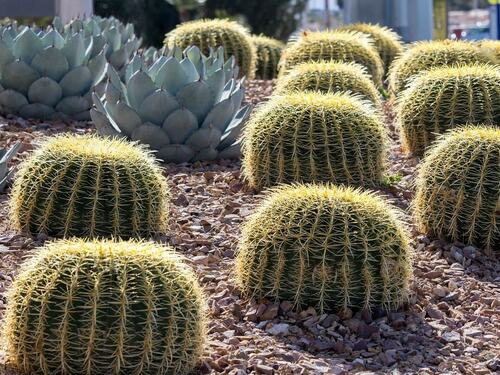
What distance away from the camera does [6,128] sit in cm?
867

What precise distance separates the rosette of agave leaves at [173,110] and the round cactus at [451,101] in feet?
4.10

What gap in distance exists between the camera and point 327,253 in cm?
527

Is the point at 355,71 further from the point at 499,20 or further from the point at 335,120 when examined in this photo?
the point at 499,20

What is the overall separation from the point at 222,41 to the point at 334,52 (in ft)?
5.56

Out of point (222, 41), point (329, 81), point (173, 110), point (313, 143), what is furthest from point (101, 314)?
point (222, 41)

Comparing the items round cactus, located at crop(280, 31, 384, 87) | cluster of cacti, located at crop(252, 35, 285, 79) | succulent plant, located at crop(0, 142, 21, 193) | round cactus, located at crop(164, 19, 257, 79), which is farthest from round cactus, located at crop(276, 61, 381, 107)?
cluster of cacti, located at crop(252, 35, 285, 79)

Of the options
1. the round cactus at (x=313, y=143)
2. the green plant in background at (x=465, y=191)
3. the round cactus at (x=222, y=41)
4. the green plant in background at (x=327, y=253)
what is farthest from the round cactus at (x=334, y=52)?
the green plant in background at (x=327, y=253)

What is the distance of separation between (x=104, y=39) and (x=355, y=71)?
241 centimetres

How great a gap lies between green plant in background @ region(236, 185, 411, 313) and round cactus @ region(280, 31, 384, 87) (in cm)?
510

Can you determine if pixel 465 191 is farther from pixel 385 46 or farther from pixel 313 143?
pixel 385 46

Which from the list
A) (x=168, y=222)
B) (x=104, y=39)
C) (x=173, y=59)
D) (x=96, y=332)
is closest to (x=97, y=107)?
(x=173, y=59)

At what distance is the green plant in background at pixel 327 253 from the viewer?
527 cm

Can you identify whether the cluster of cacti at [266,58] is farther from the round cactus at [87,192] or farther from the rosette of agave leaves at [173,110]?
the round cactus at [87,192]

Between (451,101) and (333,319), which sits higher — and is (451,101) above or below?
above
